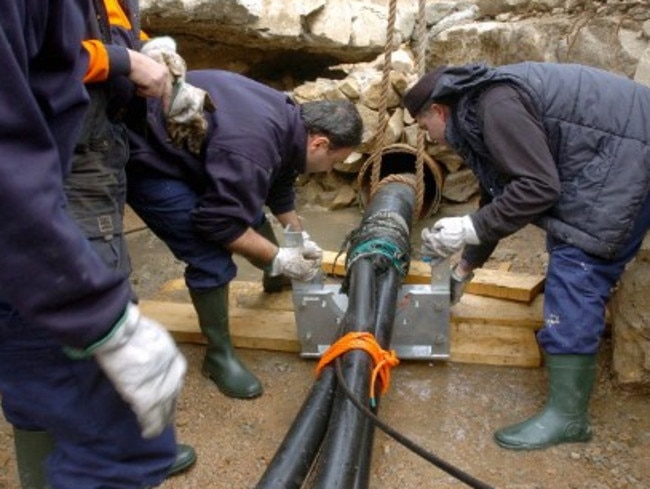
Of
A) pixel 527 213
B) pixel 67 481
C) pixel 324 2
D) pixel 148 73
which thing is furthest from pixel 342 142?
pixel 324 2

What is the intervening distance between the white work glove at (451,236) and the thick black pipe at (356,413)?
208 millimetres

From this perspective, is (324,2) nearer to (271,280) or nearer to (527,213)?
(271,280)

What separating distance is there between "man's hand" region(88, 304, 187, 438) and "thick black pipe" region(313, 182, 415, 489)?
0.51 meters

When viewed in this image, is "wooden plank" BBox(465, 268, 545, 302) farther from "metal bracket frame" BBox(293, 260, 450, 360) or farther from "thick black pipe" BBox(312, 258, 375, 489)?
"thick black pipe" BBox(312, 258, 375, 489)

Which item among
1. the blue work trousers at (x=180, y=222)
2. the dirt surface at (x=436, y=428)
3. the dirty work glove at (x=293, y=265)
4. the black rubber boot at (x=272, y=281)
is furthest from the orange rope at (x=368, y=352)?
the black rubber boot at (x=272, y=281)

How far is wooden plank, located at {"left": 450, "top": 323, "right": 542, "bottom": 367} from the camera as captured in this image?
111 inches

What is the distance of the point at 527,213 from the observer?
2.36 meters

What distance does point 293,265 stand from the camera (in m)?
2.71

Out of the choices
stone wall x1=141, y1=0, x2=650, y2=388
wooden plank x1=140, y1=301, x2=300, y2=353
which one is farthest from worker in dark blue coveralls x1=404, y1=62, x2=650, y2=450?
wooden plank x1=140, y1=301, x2=300, y2=353

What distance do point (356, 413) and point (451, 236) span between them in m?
1.09

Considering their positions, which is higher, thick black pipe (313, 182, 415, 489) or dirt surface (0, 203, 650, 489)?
thick black pipe (313, 182, 415, 489)

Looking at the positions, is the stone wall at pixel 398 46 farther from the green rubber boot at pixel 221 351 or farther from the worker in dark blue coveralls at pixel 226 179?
the green rubber boot at pixel 221 351

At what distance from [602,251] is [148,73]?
66.4 inches

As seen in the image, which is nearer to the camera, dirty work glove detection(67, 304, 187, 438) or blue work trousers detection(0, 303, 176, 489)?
dirty work glove detection(67, 304, 187, 438)
